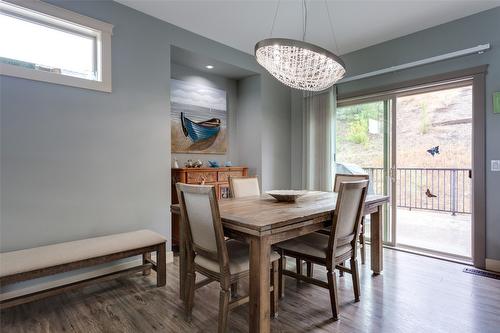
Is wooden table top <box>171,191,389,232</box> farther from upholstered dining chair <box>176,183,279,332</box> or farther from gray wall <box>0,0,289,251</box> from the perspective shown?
gray wall <box>0,0,289,251</box>

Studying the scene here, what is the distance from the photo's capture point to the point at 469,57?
2.98 m

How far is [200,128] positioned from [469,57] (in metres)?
3.43

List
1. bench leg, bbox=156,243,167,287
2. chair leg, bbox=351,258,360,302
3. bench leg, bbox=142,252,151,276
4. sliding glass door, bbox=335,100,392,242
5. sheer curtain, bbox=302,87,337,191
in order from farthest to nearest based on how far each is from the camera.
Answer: sheer curtain, bbox=302,87,337,191, sliding glass door, bbox=335,100,392,242, bench leg, bbox=142,252,151,276, bench leg, bbox=156,243,167,287, chair leg, bbox=351,258,360,302

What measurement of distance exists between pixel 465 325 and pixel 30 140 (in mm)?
3587

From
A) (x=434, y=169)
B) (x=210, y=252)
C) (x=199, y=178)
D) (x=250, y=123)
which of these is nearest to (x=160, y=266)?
(x=210, y=252)

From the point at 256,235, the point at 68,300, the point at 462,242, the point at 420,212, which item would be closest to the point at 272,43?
the point at 256,235

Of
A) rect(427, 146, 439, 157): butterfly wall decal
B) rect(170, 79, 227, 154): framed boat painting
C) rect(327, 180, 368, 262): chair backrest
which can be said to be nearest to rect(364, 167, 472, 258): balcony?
rect(427, 146, 439, 157): butterfly wall decal

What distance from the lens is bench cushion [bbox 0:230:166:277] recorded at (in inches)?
73.2

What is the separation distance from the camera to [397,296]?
2.26 meters

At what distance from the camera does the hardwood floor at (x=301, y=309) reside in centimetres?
185

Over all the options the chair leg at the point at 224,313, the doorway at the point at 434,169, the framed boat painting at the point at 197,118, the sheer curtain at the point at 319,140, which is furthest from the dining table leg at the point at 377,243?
the framed boat painting at the point at 197,118

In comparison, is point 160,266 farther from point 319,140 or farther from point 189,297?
point 319,140

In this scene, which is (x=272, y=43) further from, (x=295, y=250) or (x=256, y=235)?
(x=295, y=250)

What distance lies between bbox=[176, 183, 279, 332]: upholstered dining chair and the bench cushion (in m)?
0.67
